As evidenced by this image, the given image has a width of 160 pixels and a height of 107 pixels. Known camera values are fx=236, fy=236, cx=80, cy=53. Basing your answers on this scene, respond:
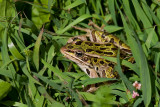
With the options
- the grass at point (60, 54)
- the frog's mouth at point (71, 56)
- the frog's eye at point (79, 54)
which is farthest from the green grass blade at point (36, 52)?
the frog's eye at point (79, 54)

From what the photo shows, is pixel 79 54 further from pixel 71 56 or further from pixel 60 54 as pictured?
pixel 60 54

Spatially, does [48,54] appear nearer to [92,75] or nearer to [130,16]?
[92,75]

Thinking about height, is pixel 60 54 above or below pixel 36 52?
below

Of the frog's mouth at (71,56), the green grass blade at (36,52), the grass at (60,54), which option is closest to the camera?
the grass at (60,54)

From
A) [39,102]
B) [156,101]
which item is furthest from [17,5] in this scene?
[156,101]

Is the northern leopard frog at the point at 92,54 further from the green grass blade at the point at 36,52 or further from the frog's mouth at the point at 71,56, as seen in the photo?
the green grass blade at the point at 36,52

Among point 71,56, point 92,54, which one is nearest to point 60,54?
point 71,56

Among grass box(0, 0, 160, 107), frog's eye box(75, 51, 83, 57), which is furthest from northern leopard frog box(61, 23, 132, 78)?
grass box(0, 0, 160, 107)

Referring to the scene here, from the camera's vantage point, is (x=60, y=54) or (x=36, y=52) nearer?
(x=36, y=52)
